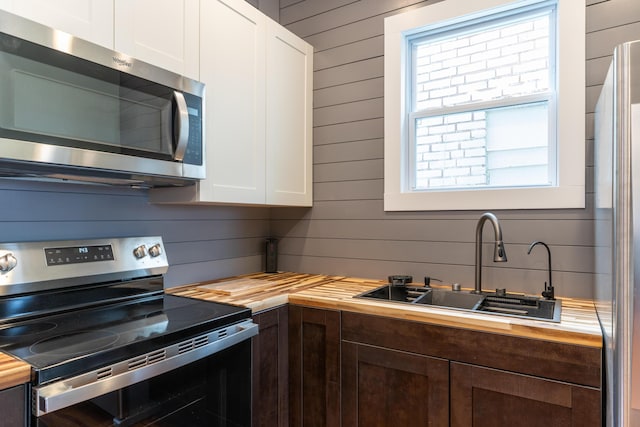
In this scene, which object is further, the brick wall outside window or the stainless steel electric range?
the brick wall outside window

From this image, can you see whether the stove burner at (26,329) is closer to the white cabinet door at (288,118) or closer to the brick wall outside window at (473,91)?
the white cabinet door at (288,118)

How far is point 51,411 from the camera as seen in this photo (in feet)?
2.94

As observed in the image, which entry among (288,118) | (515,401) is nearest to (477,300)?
(515,401)

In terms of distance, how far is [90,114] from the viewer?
126cm

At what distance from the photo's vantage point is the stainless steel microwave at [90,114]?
3.55 feet

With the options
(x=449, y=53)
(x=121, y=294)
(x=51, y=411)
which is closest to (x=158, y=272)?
(x=121, y=294)

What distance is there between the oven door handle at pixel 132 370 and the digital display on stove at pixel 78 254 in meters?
0.57

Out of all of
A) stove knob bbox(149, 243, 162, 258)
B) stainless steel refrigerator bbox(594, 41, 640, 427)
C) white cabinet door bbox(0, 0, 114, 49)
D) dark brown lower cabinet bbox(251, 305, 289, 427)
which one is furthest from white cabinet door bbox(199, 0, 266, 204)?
stainless steel refrigerator bbox(594, 41, 640, 427)

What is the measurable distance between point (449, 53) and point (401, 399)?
5.55 ft

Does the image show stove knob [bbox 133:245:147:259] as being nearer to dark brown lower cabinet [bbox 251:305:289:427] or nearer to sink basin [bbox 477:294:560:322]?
dark brown lower cabinet [bbox 251:305:289:427]

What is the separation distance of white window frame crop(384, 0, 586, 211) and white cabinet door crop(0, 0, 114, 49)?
1360 millimetres

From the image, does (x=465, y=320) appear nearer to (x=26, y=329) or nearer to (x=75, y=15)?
(x=26, y=329)

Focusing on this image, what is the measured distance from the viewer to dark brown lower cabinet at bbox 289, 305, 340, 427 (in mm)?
1662

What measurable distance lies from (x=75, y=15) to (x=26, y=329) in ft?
3.29
